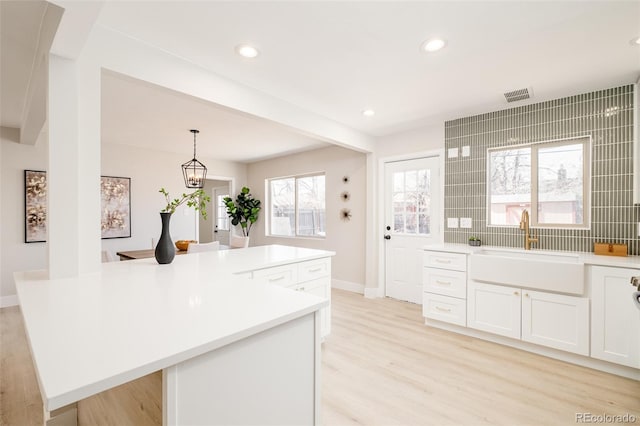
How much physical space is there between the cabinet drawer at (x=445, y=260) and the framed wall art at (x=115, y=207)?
4746 millimetres

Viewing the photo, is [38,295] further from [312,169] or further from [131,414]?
[312,169]

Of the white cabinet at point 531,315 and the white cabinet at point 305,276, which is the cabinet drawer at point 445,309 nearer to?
the white cabinet at point 531,315

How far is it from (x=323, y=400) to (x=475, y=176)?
2.91 meters

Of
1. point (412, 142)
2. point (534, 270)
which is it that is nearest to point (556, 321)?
point (534, 270)

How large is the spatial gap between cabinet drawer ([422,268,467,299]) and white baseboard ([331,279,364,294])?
4.89 feet

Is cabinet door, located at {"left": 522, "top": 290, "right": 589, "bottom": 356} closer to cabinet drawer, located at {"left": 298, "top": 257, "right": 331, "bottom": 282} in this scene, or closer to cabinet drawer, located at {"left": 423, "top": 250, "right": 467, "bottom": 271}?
cabinet drawer, located at {"left": 423, "top": 250, "right": 467, "bottom": 271}

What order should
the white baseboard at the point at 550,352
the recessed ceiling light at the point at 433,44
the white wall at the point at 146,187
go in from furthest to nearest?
the white wall at the point at 146,187
the white baseboard at the point at 550,352
the recessed ceiling light at the point at 433,44

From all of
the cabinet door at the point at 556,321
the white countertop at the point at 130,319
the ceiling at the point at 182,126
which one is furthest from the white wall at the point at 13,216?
the cabinet door at the point at 556,321

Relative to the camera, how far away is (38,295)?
1.25 meters

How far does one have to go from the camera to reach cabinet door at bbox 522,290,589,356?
7.75ft

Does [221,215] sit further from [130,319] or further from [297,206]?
[130,319]

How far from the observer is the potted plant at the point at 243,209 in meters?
6.24

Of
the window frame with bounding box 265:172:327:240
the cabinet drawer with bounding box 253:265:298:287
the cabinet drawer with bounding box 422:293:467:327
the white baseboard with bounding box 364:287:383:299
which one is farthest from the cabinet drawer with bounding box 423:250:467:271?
the window frame with bounding box 265:172:327:240

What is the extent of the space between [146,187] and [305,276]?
163 inches
